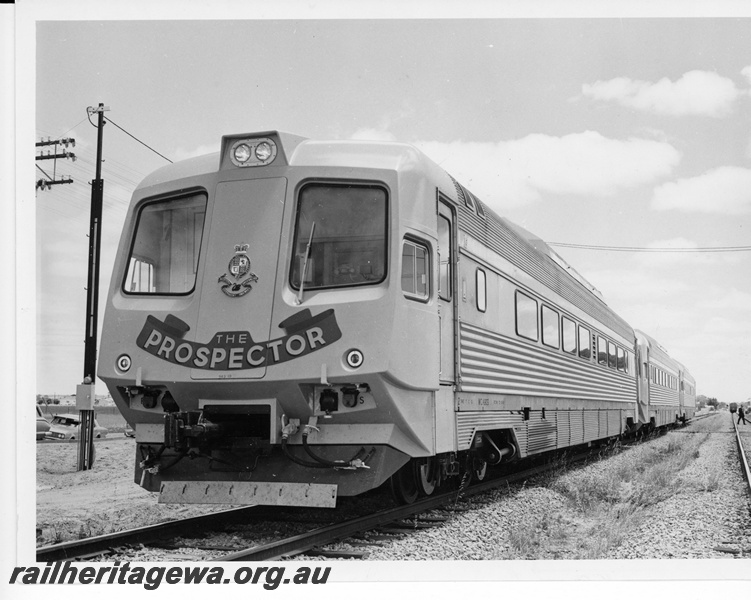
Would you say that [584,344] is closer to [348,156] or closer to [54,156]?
[348,156]

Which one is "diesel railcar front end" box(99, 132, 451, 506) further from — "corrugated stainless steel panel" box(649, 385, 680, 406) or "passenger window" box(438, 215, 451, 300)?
"corrugated stainless steel panel" box(649, 385, 680, 406)

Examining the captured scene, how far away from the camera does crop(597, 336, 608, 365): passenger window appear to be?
1559cm

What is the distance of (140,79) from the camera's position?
7.88 metres

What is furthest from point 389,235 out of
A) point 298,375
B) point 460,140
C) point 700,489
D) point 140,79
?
point 700,489

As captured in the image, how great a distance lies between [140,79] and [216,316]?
103 inches

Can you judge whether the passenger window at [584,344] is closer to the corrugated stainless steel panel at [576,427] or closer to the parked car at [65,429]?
the corrugated stainless steel panel at [576,427]

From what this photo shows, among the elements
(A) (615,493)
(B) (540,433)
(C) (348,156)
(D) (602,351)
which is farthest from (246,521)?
(D) (602,351)

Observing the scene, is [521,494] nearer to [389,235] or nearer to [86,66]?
[389,235]

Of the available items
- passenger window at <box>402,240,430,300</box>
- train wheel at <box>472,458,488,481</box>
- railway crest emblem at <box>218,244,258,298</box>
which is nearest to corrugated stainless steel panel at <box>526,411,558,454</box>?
train wheel at <box>472,458,488,481</box>

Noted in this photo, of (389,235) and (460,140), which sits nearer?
(389,235)

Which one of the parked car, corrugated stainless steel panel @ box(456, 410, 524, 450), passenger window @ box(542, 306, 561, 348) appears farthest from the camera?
the parked car

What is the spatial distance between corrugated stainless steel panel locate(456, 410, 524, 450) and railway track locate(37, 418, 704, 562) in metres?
0.77

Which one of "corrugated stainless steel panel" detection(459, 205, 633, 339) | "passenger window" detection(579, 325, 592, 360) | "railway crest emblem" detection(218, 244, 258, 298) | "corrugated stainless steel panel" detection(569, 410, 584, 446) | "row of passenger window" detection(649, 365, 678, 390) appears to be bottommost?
"corrugated stainless steel panel" detection(569, 410, 584, 446)

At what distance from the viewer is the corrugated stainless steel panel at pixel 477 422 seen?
7891 millimetres
